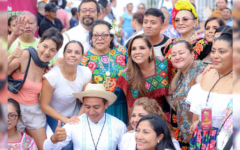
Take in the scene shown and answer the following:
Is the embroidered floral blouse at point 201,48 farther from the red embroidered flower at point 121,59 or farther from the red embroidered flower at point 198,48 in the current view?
the red embroidered flower at point 121,59

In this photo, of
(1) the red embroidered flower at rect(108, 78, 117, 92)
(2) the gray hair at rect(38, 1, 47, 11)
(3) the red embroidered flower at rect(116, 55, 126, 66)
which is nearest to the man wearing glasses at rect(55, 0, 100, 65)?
(3) the red embroidered flower at rect(116, 55, 126, 66)

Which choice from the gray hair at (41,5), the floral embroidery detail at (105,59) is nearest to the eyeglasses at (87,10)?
the floral embroidery detail at (105,59)

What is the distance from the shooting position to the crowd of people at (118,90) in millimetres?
2451

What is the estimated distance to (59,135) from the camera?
2736 mm

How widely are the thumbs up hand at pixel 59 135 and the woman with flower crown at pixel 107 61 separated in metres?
0.91

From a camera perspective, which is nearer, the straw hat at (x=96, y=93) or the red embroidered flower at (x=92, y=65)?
the straw hat at (x=96, y=93)

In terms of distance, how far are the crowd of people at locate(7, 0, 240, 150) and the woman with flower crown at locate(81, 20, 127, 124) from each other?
1cm

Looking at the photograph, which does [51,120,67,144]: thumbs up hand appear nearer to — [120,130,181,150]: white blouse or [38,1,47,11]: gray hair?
[120,130,181,150]: white blouse

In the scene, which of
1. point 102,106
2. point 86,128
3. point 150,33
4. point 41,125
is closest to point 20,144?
point 41,125

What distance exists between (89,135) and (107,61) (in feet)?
3.49

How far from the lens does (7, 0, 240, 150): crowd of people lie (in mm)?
2451

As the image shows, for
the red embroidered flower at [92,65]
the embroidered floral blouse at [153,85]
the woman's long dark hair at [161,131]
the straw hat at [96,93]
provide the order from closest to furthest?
the woman's long dark hair at [161,131]
the straw hat at [96,93]
the embroidered floral blouse at [153,85]
the red embroidered flower at [92,65]

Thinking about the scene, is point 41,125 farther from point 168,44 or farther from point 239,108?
point 239,108

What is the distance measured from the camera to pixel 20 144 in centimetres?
289
